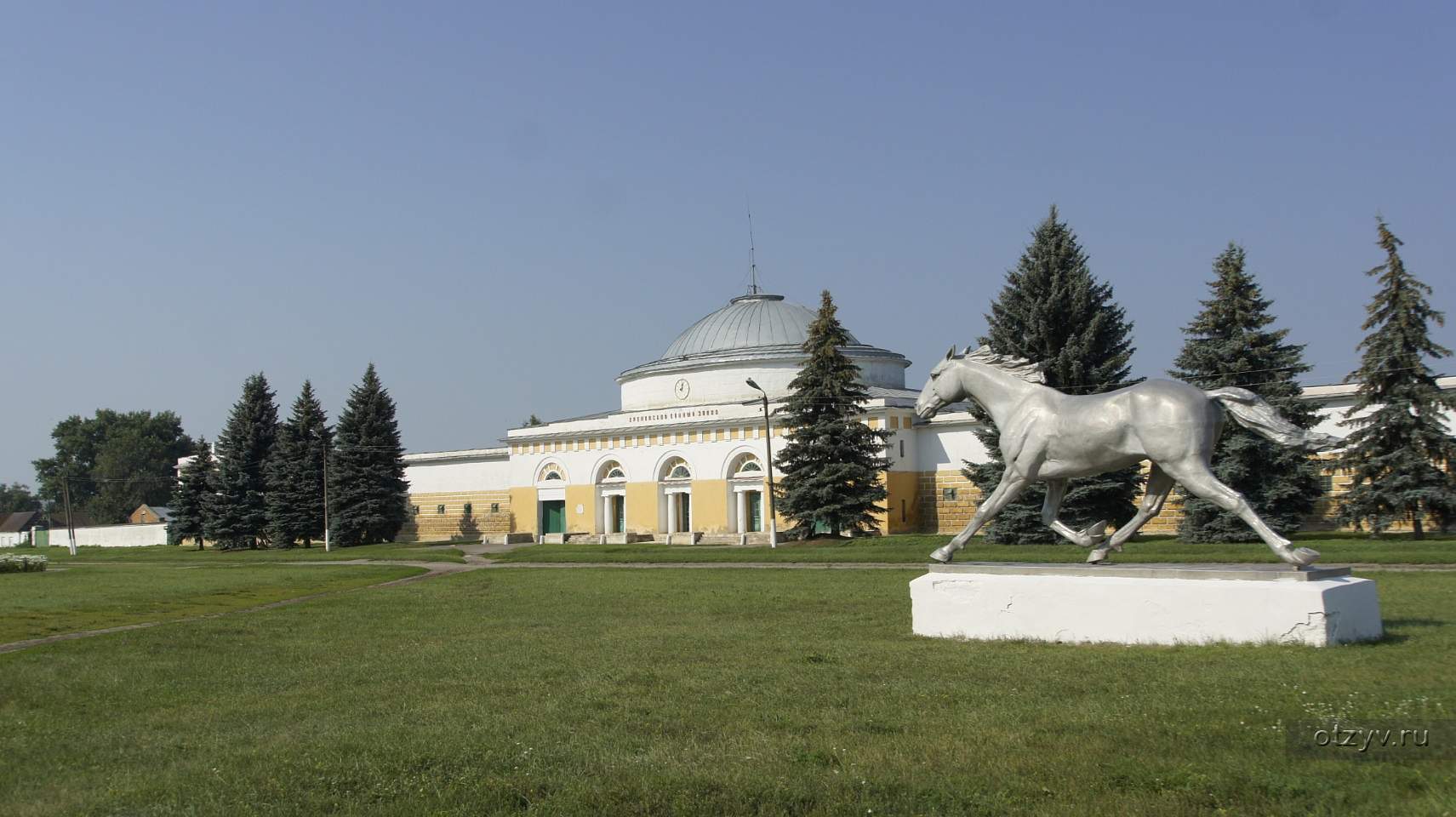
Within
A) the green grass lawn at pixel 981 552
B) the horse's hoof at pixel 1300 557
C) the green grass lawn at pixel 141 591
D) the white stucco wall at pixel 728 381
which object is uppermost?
the white stucco wall at pixel 728 381

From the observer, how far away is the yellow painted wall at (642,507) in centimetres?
5100

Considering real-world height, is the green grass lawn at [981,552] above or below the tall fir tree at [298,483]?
below

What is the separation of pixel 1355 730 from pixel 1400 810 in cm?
129

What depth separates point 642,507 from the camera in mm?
51531

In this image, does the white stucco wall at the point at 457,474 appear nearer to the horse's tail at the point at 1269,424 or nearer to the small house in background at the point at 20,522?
the horse's tail at the point at 1269,424

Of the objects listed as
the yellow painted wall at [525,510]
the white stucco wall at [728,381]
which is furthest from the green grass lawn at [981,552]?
the white stucco wall at [728,381]

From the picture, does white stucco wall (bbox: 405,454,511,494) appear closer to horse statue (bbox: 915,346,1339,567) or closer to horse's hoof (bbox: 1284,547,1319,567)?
horse statue (bbox: 915,346,1339,567)

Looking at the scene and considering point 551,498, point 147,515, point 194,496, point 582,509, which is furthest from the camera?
point 147,515

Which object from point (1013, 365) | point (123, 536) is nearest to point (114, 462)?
point (123, 536)

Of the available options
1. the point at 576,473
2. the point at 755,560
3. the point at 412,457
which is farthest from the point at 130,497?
the point at 755,560

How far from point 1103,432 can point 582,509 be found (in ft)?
144

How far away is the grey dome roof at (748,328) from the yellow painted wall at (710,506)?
787cm

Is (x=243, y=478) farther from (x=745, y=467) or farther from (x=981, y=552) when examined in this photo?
(x=981, y=552)

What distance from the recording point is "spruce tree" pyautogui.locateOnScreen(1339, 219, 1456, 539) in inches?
1204
